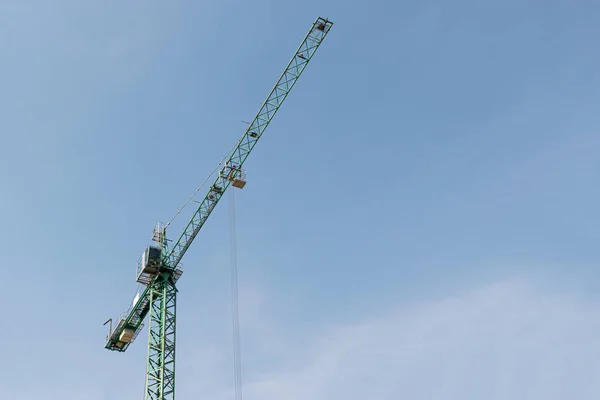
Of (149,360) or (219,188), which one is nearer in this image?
(149,360)

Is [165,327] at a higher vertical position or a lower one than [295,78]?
lower

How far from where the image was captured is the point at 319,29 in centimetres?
8106

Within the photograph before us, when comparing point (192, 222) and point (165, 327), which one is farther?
point (192, 222)

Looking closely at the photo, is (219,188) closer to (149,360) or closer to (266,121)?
(266,121)

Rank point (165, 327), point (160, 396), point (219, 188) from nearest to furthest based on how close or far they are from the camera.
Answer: point (160, 396) < point (165, 327) < point (219, 188)

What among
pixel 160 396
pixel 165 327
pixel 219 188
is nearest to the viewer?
pixel 160 396

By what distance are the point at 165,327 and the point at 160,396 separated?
24.5 feet

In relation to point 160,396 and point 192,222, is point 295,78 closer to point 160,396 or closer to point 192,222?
point 192,222

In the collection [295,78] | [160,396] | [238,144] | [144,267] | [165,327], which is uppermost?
[295,78]

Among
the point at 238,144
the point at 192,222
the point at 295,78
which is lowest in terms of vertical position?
the point at 192,222

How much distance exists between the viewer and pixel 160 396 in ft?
235

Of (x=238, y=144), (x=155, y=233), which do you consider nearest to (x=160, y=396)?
(x=155, y=233)

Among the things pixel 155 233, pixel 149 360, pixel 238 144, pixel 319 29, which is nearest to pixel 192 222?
pixel 155 233

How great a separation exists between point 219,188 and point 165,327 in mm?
15706
